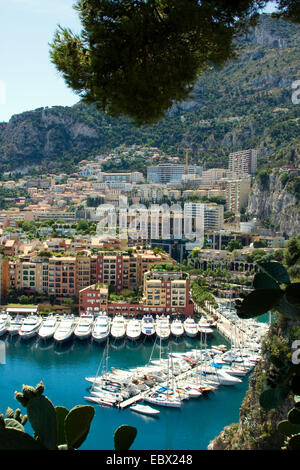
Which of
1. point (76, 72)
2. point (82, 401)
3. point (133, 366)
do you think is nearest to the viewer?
point (76, 72)

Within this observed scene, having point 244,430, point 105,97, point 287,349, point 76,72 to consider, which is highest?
point 76,72

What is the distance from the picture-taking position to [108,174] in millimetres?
41625

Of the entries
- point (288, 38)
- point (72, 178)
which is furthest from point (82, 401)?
point (288, 38)

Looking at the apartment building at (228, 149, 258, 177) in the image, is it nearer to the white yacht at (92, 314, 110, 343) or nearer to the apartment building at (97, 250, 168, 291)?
the apartment building at (97, 250, 168, 291)

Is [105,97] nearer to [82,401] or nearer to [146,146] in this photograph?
[82,401]

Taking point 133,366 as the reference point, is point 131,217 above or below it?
above

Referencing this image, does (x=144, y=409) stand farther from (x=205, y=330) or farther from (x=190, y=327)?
(x=190, y=327)

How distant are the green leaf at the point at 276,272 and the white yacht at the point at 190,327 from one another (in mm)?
10955

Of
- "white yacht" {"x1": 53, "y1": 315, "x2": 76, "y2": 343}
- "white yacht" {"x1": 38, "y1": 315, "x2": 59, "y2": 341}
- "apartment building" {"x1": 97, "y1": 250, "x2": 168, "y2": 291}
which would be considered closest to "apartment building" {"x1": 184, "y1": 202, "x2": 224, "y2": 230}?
"apartment building" {"x1": 97, "y1": 250, "x2": 168, "y2": 291}

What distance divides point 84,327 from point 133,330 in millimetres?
1283

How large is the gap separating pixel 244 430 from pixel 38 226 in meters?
21.7

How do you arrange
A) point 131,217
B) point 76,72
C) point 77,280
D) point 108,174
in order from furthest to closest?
point 108,174, point 131,217, point 77,280, point 76,72

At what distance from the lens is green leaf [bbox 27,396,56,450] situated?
94 centimetres

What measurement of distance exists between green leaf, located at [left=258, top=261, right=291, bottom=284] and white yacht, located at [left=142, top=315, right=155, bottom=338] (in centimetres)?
1086
